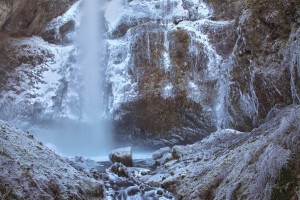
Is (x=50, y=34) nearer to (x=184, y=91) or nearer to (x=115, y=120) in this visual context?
(x=115, y=120)

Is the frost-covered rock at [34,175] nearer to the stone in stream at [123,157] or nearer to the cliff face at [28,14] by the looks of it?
the stone in stream at [123,157]

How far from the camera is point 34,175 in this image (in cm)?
572

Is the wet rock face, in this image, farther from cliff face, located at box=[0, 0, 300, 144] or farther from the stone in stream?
the stone in stream

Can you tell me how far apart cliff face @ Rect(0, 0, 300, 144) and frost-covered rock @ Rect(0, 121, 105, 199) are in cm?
641

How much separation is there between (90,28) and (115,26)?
1.50 metres

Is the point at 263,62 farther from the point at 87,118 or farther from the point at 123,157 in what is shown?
the point at 87,118

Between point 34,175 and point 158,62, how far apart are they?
11417 mm

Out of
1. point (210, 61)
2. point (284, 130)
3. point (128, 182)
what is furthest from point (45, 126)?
point (284, 130)

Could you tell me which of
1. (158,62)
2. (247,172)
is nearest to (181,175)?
(247,172)

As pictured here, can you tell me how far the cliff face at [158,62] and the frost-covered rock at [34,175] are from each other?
6.41m

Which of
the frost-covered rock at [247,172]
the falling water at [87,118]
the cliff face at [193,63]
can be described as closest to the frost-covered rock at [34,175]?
the frost-covered rock at [247,172]

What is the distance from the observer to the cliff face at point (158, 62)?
1231 cm

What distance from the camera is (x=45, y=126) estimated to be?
17406mm

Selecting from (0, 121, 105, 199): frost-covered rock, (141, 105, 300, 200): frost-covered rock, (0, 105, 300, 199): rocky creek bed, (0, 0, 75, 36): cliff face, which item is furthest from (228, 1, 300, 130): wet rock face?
(0, 0, 75, 36): cliff face
